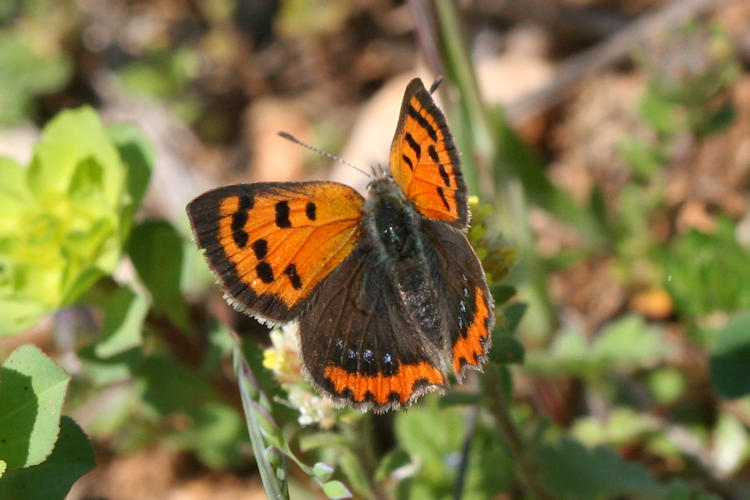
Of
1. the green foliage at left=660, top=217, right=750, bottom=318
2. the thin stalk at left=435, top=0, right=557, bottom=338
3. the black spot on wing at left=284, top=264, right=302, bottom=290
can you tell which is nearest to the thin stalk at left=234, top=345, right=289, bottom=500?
the black spot on wing at left=284, top=264, right=302, bottom=290

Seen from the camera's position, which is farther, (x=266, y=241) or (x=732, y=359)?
(x=732, y=359)

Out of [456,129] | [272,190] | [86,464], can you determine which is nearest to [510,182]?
[456,129]

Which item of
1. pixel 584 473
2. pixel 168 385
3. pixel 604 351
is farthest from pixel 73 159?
pixel 604 351

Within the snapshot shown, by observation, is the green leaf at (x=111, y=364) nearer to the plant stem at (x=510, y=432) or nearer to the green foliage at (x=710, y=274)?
the plant stem at (x=510, y=432)

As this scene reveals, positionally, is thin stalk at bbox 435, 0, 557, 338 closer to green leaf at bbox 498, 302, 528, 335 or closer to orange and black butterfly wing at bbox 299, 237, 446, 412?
green leaf at bbox 498, 302, 528, 335

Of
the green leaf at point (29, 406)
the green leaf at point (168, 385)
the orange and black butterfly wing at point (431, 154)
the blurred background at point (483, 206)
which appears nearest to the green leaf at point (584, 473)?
the blurred background at point (483, 206)

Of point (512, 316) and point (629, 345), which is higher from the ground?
point (512, 316)

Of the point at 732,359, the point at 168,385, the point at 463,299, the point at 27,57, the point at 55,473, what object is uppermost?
the point at 27,57

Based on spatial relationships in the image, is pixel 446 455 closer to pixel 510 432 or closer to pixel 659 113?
pixel 510 432
